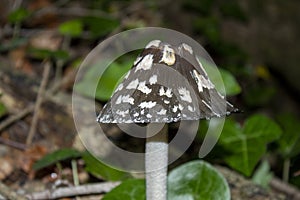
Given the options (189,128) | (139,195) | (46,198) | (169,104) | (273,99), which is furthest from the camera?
(273,99)

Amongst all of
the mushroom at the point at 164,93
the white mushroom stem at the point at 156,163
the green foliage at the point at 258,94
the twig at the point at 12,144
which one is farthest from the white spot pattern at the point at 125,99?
the green foliage at the point at 258,94

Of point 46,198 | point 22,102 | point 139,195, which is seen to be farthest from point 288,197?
point 22,102

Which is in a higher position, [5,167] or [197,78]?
[197,78]

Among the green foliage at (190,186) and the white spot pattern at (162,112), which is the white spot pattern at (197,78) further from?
the green foliage at (190,186)

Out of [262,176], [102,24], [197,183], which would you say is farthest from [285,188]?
[102,24]

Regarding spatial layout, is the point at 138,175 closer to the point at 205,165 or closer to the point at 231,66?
the point at 205,165

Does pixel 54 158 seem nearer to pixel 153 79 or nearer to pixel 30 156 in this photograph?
pixel 30 156
